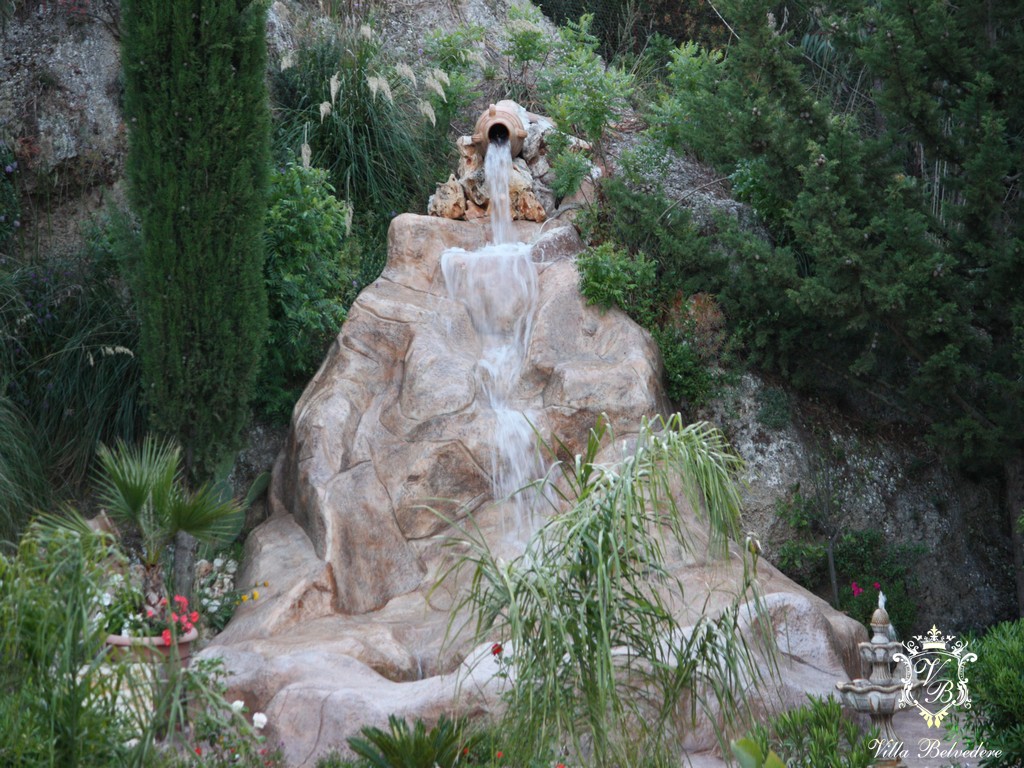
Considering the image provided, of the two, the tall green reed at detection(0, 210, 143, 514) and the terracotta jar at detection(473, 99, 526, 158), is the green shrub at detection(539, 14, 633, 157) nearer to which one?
the terracotta jar at detection(473, 99, 526, 158)

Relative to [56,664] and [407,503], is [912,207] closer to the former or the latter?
[407,503]

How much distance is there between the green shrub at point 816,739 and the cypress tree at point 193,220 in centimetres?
503

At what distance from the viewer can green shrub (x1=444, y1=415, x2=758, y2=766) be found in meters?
4.86

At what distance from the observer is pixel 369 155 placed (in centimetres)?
1171

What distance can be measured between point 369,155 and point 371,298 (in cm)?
252

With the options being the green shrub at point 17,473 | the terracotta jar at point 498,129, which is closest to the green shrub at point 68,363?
the green shrub at point 17,473

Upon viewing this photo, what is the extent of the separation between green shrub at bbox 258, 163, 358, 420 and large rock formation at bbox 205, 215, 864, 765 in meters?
0.51

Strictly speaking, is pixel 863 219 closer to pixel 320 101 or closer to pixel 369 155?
pixel 369 155

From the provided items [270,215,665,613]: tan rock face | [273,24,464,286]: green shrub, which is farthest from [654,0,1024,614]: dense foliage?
[273,24,464,286]: green shrub

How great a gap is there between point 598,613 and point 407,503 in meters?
3.93

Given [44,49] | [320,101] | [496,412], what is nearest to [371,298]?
[496,412]

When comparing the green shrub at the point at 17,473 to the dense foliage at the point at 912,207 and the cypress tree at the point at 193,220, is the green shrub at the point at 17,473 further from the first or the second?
the dense foliage at the point at 912,207

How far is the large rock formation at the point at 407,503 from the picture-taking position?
6699 millimetres

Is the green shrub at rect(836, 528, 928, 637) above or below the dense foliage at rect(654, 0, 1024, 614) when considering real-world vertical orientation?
below
